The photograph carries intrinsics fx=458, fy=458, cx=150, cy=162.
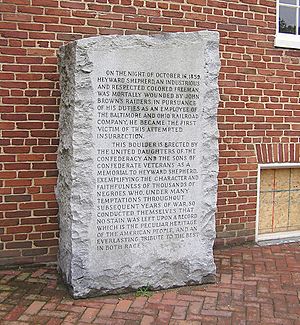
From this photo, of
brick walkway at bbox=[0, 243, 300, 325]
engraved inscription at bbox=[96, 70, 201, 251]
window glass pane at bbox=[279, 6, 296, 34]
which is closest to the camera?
brick walkway at bbox=[0, 243, 300, 325]

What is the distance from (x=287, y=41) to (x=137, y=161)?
2.54 meters

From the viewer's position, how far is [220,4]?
16.1 feet

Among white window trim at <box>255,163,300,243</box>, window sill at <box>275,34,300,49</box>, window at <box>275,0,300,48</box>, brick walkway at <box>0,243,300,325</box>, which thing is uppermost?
window at <box>275,0,300,48</box>

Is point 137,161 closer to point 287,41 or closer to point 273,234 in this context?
point 273,234

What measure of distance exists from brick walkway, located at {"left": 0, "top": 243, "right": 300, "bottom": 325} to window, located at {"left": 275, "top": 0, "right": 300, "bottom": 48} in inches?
102

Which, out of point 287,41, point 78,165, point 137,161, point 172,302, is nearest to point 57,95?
point 78,165

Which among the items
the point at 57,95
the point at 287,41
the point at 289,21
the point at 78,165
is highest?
the point at 289,21

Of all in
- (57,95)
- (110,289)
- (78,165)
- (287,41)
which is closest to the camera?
(78,165)

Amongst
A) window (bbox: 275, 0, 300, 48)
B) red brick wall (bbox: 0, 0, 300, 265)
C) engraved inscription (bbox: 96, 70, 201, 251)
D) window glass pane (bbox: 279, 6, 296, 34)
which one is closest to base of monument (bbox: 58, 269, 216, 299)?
engraved inscription (bbox: 96, 70, 201, 251)

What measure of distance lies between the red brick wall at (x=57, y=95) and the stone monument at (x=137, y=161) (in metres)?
0.35

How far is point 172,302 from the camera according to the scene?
12.2ft

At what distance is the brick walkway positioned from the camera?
3418 mm

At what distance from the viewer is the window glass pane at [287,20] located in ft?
17.6

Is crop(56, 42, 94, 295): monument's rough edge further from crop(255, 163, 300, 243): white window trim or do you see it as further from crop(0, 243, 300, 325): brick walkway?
crop(255, 163, 300, 243): white window trim
